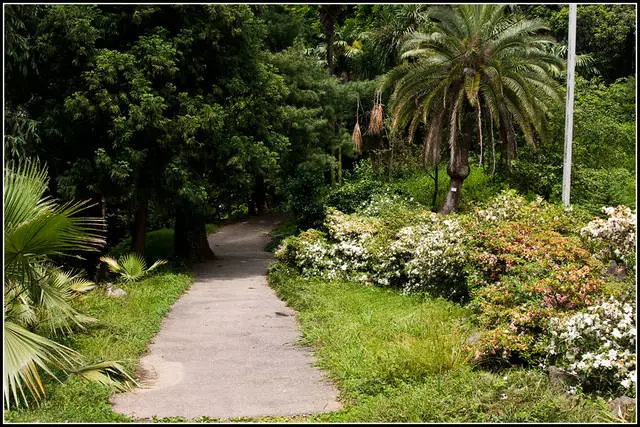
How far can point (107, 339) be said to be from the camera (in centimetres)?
893

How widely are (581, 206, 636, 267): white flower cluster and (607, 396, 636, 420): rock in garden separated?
3.55 m

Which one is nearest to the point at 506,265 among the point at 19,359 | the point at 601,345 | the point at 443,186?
the point at 601,345

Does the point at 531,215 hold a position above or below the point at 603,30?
below

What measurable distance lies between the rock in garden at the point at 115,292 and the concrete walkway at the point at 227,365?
1.06 metres

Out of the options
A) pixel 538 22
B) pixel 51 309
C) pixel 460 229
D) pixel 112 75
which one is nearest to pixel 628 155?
pixel 538 22

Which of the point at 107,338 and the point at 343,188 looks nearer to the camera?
the point at 107,338

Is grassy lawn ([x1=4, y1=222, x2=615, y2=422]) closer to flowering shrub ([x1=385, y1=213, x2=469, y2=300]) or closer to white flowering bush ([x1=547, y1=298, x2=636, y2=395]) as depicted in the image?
white flowering bush ([x1=547, y1=298, x2=636, y2=395])

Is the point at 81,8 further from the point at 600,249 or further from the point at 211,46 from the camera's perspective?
the point at 600,249

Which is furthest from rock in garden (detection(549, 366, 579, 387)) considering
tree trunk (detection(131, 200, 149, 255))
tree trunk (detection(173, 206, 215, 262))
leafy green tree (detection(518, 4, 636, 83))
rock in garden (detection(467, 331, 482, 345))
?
leafy green tree (detection(518, 4, 636, 83))

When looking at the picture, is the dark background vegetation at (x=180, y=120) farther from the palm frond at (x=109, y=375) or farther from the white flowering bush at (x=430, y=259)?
the palm frond at (x=109, y=375)

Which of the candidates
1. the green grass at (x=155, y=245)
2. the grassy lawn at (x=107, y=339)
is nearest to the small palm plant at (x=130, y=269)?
the grassy lawn at (x=107, y=339)

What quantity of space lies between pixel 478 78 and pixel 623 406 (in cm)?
1532

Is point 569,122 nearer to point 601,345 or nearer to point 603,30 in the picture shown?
point 601,345

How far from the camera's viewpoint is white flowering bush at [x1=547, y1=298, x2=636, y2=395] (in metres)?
6.22
